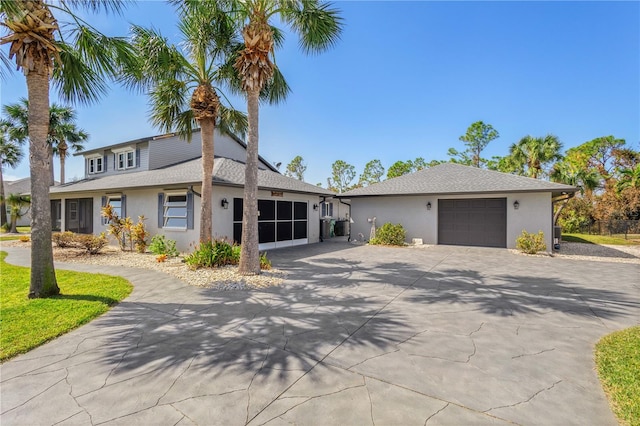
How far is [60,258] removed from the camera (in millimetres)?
10383

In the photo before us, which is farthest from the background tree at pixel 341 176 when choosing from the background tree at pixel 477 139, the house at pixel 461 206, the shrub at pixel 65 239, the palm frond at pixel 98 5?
the palm frond at pixel 98 5

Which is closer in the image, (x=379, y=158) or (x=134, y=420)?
(x=134, y=420)

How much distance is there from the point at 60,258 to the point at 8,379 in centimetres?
987

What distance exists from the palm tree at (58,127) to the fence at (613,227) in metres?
40.6

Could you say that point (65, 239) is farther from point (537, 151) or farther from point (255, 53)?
point (537, 151)

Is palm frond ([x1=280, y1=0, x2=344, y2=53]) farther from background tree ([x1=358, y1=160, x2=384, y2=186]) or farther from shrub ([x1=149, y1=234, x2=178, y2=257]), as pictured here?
background tree ([x1=358, y1=160, x2=384, y2=186])

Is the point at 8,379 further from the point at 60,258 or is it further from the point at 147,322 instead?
the point at 60,258

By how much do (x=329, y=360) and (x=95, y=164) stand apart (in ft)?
73.4

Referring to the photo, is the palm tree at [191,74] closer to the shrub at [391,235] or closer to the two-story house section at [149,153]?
the two-story house section at [149,153]

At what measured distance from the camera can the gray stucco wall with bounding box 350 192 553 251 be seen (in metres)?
12.7

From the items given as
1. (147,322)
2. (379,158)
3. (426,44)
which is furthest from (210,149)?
(379,158)

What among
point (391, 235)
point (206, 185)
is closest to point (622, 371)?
point (206, 185)

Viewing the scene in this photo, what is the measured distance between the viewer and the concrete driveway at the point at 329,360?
96.6 inches

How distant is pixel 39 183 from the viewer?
17.7ft
